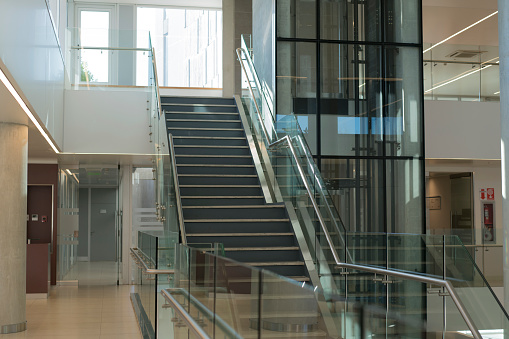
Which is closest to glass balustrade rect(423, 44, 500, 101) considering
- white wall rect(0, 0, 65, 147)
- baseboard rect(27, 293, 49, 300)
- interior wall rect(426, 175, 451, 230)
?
interior wall rect(426, 175, 451, 230)

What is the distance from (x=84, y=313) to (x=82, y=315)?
237 millimetres

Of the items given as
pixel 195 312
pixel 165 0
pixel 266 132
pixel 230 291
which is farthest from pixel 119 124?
pixel 230 291

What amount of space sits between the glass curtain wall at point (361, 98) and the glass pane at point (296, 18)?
2cm

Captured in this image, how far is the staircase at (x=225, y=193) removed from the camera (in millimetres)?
8156

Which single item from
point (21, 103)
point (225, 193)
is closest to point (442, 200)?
point (225, 193)

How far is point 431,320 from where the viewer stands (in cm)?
682

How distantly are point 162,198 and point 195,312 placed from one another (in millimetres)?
5480

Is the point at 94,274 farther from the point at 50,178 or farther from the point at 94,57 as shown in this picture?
the point at 94,57

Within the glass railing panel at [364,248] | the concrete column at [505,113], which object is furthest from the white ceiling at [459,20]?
the glass railing panel at [364,248]

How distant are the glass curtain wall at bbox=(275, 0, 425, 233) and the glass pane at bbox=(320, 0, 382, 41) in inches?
0.7

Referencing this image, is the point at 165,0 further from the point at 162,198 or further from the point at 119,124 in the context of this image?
the point at 162,198

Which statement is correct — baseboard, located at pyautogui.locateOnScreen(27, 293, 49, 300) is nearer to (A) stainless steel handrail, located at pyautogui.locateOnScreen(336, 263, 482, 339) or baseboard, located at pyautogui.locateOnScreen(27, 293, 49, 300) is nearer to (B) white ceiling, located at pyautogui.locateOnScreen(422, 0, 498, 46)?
(A) stainless steel handrail, located at pyautogui.locateOnScreen(336, 263, 482, 339)

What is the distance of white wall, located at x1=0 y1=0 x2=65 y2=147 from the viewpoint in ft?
18.0

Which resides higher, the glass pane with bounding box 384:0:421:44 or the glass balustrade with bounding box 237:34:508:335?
the glass pane with bounding box 384:0:421:44
